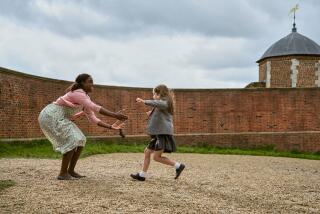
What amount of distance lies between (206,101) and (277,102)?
2.84 metres

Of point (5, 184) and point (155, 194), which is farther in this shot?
point (5, 184)

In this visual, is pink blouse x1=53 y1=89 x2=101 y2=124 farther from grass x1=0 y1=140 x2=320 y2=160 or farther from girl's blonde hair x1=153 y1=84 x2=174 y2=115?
grass x1=0 y1=140 x2=320 y2=160

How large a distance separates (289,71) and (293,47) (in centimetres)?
173

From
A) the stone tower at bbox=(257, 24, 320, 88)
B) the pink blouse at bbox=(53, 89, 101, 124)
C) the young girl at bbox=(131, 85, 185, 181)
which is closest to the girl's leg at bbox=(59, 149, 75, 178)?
the pink blouse at bbox=(53, 89, 101, 124)

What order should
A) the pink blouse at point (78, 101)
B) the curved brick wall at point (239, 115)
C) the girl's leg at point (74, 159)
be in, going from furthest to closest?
1. the curved brick wall at point (239, 115)
2. the girl's leg at point (74, 159)
3. the pink blouse at point (78, 101)

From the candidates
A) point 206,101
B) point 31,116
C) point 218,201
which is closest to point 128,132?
point 206,101

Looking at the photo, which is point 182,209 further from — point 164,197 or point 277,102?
point 277,102

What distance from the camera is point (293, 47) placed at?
28250 millimetres

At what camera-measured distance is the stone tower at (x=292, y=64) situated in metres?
26.9

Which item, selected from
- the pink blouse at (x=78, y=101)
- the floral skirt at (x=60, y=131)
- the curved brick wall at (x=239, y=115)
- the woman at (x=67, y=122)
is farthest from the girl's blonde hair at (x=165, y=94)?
the curved brick wall at (x=239, y=115)

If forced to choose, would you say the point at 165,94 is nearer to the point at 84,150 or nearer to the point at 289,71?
the point at 84,150

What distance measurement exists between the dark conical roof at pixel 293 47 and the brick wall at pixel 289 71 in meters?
0.30

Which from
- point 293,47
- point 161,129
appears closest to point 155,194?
point 161,129

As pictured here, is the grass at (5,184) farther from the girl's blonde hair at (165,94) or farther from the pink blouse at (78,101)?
the girl's blonde hair at (165,94)
